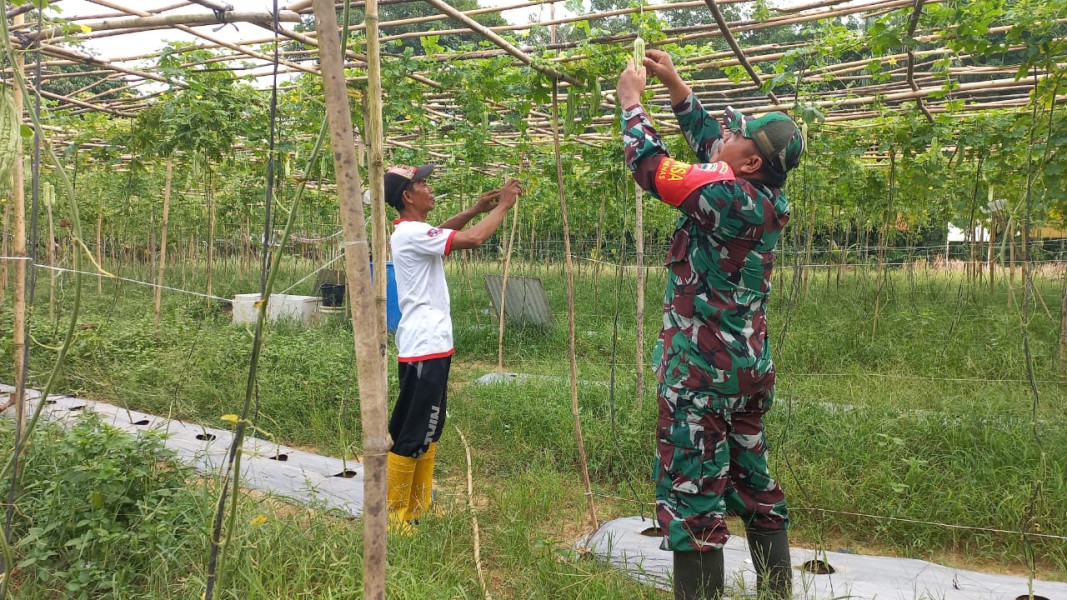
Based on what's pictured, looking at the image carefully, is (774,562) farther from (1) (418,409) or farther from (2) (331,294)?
(2) (331,294)

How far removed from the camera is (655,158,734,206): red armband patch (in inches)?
79.9

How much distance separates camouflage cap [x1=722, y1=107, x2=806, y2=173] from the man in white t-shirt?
1.07 metres

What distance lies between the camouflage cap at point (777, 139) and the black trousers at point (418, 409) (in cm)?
158

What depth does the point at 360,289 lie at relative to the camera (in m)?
1.12

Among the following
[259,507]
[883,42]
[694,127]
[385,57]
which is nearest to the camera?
[694,127]

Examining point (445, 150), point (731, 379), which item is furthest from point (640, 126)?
point (445, 150)

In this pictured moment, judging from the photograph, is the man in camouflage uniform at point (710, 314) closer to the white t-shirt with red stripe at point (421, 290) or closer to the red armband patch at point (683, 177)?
the red armband patch at point (683, 177)

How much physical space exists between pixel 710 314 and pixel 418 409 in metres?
1.36

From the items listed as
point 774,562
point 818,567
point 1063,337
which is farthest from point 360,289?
point 1063,337

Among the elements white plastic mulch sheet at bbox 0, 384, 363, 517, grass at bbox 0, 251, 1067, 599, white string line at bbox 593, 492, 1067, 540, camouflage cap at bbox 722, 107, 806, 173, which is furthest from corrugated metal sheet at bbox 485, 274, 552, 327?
camouflage cap at bbox 722, 107, 806, 173

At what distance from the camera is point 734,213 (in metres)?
2.03

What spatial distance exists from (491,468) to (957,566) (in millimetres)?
2446

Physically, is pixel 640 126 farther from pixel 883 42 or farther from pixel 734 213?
pixel 883 42

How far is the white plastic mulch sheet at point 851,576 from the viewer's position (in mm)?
2438
